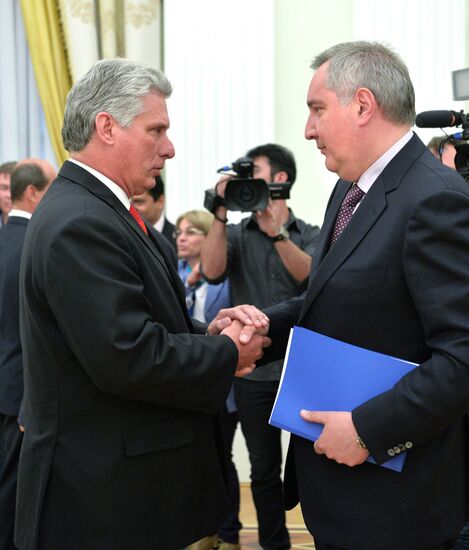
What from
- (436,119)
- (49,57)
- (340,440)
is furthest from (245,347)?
(49,57)

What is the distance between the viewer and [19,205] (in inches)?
134

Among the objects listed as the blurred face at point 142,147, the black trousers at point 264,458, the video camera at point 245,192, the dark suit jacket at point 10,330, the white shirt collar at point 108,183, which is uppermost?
the blurred face at point 142,147

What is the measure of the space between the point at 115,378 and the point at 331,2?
3664mm

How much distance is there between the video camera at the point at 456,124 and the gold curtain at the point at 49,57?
3.08 meters

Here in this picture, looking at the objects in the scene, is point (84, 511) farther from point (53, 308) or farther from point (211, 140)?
point (211, 140)

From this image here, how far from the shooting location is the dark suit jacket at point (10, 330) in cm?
308

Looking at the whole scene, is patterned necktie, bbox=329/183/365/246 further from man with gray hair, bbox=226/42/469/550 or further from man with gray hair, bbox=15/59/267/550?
man with gray hair, bbox=15/59/267/550

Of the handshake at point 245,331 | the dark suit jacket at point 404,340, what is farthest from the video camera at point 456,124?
the handshake at point 245,331

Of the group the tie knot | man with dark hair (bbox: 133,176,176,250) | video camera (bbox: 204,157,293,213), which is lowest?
man with dark hair (bbox: 133,176,176,250)

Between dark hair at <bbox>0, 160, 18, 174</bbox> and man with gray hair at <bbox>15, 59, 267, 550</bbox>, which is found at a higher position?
dark hair at <bbox>0, 160, 18, 174</bbox>

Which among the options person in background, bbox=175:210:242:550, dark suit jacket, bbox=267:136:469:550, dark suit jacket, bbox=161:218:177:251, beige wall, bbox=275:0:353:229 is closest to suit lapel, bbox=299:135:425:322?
dark suit jacket, bbox=267:136:469:550

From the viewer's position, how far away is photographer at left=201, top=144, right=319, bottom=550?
345 centimetres

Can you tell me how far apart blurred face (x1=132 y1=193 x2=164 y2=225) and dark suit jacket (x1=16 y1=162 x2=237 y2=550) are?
2198 mm

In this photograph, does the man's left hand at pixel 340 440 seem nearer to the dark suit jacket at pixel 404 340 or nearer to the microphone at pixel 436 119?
the dark suit jacket at pixel 404 340
